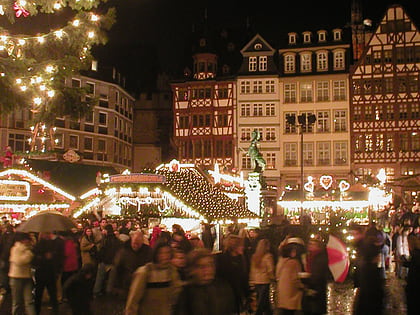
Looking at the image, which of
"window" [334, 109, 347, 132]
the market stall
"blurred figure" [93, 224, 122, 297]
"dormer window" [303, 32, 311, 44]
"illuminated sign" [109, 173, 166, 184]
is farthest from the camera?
"dormer window" [303, 32, 311, 44]

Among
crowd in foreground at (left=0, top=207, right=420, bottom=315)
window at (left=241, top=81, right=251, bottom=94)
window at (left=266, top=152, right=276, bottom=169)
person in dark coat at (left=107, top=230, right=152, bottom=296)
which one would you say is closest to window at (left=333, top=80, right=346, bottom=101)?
window at (left=266, top=152, right=276, bottom=169)

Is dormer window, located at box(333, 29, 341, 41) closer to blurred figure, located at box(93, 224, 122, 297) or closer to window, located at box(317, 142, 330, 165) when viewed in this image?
window, located at box(317, 142, 330, 165)

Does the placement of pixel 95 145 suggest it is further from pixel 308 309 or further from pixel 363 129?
pixel 308 309

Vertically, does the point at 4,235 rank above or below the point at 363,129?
below

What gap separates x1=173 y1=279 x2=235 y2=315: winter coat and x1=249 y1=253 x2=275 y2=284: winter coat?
341 centimetres

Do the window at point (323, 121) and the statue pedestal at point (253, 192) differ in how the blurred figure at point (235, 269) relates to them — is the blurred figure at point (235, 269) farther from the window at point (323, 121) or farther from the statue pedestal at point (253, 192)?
the window at point (323, 121)

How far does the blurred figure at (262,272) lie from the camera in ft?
32.0

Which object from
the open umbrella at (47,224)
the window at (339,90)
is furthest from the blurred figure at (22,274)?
the window at (339,90)

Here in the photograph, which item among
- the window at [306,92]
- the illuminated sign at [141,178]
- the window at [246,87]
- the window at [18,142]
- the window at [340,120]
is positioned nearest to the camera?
the illuminated sign at [141,178]

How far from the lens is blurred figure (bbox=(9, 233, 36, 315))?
382 inches

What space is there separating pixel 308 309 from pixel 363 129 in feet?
135

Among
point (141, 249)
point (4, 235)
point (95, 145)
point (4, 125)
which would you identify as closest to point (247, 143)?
point (95, 145)

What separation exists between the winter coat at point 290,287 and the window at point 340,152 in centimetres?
4088

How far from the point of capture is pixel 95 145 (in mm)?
50969
